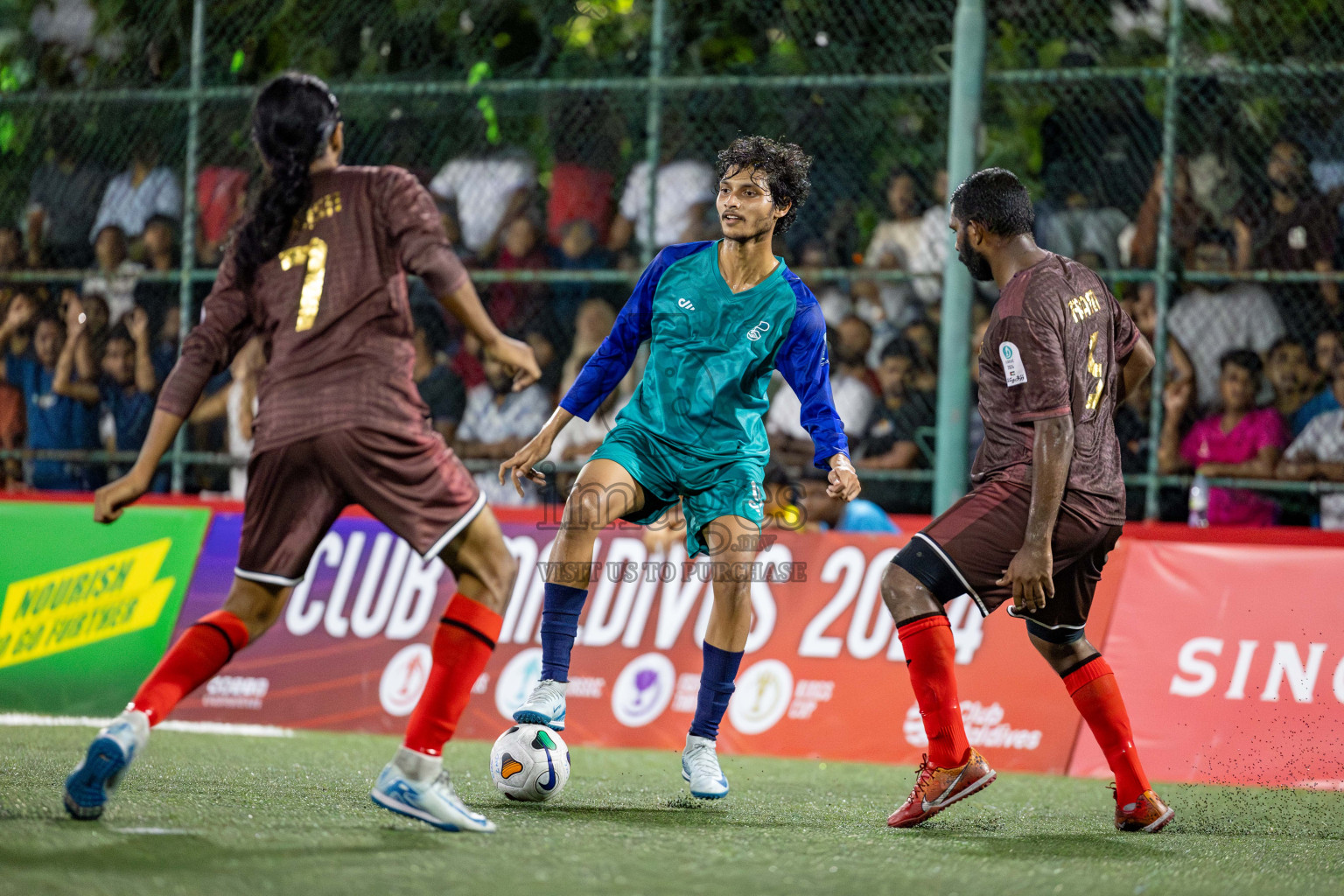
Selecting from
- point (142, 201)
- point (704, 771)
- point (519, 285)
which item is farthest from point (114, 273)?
point (704, 771)

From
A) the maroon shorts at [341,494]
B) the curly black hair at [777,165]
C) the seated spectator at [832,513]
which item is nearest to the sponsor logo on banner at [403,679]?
the seated spectator at [832,513]

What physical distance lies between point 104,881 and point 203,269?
289 inches

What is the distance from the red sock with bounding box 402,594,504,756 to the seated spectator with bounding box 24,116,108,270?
23.4 ft

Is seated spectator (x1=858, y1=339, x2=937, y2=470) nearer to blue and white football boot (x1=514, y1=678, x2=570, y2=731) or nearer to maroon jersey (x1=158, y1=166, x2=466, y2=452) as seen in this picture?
blue and white football boot (x1=514, y1=678, x2=570, y2=731)

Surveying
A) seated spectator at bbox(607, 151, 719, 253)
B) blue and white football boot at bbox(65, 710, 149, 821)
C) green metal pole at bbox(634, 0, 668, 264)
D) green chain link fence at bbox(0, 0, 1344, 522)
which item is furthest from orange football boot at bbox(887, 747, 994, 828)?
seated spectator at bbox(607, 151, 719, 253)

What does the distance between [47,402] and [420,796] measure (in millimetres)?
7098

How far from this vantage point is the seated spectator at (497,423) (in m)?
9.29

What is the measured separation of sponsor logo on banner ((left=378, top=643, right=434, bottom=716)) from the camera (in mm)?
7789

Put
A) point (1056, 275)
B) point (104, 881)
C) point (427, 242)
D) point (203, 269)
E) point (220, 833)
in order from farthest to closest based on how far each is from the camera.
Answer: point (203, 269) → point (1056, 275) → point (427, 242) → point (220, 833) → point (104, 881)

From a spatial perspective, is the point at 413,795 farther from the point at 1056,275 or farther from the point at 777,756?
the point at 777,756

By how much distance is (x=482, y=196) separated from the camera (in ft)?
32.1

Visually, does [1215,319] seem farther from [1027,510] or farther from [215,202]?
[215,202]

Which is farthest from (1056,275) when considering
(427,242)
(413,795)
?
(413,795)

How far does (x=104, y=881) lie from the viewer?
3.07 metres
